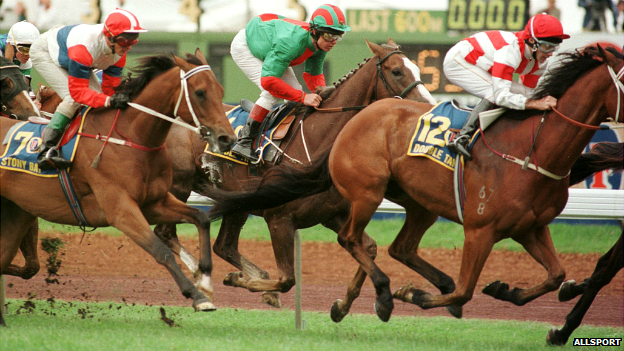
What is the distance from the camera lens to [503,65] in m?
4.89

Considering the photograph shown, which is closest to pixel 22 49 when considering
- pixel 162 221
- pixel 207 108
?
pixel 162 221

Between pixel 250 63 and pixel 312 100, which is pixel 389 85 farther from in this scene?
pixel 250 63

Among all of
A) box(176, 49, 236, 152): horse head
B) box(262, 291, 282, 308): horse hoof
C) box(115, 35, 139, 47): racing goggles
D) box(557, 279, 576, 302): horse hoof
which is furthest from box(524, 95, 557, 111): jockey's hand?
box(115, 35, 139, 47): racing goggles

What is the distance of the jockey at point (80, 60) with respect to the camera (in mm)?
5082

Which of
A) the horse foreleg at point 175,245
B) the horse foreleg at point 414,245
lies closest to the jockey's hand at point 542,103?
the horse foreleg at point 414,245

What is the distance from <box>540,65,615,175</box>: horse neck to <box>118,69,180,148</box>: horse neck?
2.44 m

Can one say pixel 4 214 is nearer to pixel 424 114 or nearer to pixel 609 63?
pixel 424 114

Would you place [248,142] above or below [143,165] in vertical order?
below

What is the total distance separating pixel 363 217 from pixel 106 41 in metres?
2.15

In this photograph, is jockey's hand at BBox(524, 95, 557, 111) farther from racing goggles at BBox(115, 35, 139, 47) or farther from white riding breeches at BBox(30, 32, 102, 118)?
white riding breeches at BBox(30, 32, 102, 118)

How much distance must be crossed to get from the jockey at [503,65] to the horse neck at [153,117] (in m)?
1.90

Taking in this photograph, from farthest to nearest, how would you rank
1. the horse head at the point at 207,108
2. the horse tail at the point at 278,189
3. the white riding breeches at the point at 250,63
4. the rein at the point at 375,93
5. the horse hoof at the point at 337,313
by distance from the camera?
the white riding breeches at the point at 250,63, the rein at the point at 375,93, the horse tail at the point at 278,189, the horse hoof at the point at 337,313, the horse head at the point at 207,108

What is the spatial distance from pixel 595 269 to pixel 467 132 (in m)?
1.27

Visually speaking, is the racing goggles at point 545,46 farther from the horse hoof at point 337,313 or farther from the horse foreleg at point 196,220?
the horse foreleg at point 196,220
